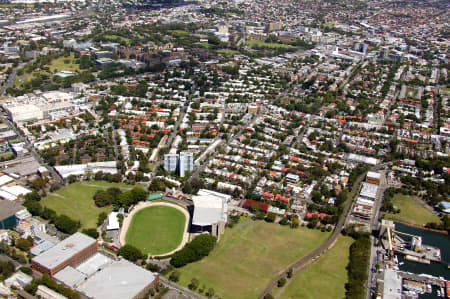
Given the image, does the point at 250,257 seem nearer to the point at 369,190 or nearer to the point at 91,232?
the point at 91,232

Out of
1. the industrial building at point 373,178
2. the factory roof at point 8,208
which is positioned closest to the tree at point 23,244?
the factory roof at point 8,208

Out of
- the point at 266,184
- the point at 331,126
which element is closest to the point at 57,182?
the point at 266,184

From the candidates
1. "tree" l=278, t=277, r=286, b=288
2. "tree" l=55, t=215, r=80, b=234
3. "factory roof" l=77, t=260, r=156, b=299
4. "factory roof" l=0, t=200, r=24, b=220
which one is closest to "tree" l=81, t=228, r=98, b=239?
"tree" l=55, t=215, r=80, b=234

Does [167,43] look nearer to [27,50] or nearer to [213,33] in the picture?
[213,33]

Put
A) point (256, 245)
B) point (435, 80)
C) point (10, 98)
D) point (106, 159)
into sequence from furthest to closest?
point (435, 80), point (10, 98), point (106, 159), point (256, 245)

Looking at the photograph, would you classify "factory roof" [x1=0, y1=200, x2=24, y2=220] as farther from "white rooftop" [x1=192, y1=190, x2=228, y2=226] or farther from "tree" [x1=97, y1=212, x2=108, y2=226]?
"white rooftop" [x1=192, y1=190, x2=228, y2=226]

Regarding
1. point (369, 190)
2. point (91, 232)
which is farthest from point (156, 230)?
point (369, 190)
